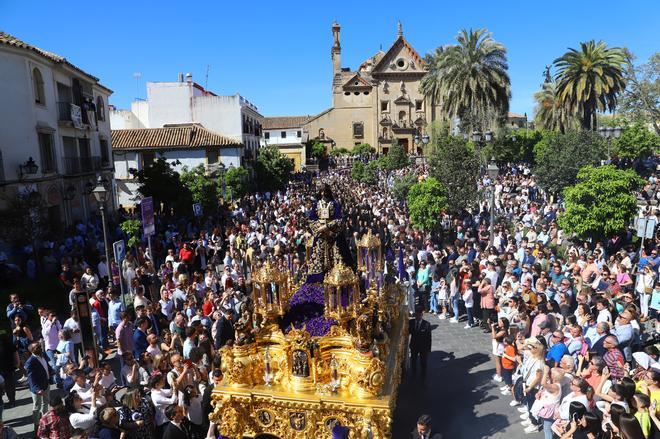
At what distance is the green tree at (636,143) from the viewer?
3303 cm

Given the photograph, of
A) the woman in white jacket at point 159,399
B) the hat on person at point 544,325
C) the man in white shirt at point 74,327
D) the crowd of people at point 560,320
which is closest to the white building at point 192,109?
the crowd of people at point 560,320

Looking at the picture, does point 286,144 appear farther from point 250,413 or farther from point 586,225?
point 250,413

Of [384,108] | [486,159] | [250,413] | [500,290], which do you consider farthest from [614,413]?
[384,108]

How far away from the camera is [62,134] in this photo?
2458 centimetres

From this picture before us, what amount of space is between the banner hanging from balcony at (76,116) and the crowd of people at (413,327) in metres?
9.28

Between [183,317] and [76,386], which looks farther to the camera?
[183,317]

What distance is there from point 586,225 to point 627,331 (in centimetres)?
860

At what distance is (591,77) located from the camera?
3083 centimetres

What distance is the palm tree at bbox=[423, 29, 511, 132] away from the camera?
31.3 metres

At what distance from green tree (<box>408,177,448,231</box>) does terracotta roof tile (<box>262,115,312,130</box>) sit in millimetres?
54351

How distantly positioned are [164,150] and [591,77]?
29.4 metres

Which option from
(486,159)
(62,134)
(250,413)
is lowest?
(250,413)

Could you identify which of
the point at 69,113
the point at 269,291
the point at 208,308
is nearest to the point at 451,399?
the point at 269,291

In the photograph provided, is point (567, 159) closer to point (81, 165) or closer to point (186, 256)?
point (186, 256)
